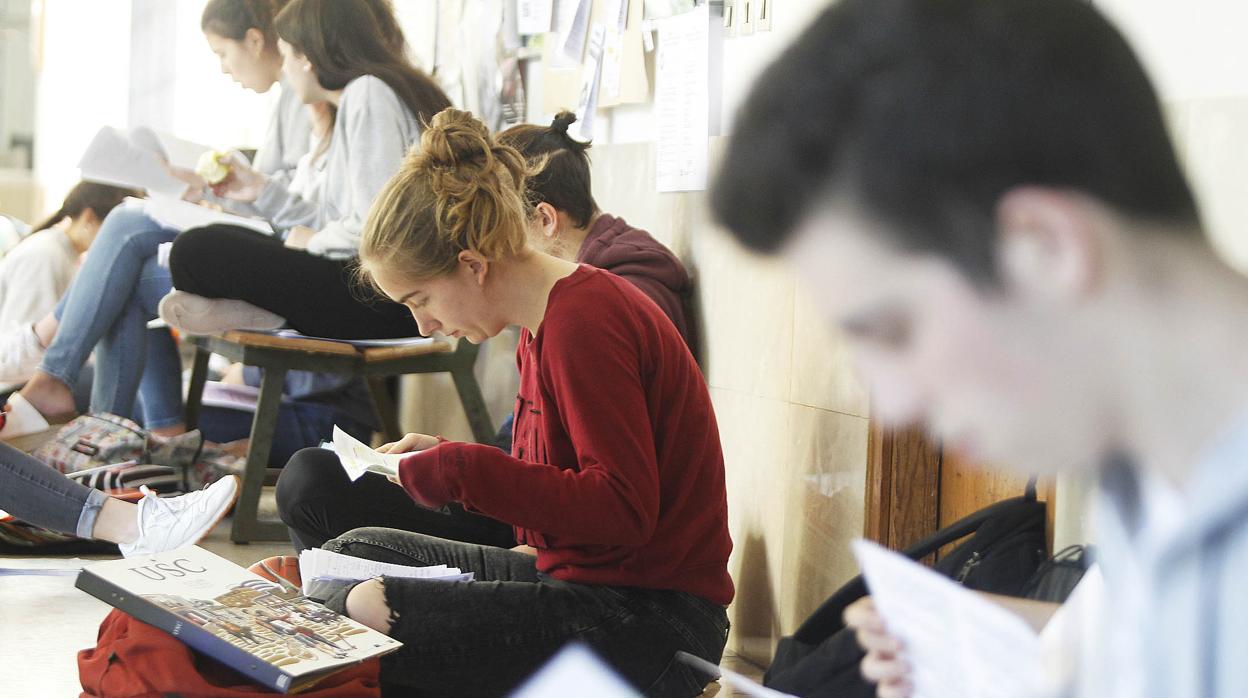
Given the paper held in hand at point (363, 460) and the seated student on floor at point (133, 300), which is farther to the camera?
the seated student on floor at point (133, 300)

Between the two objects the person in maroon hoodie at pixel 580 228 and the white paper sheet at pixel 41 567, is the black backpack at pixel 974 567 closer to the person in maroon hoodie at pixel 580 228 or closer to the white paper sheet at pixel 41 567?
the person in maroon hoodie at pixel 580 228

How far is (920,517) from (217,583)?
92 cm

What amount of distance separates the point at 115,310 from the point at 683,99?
1.59m

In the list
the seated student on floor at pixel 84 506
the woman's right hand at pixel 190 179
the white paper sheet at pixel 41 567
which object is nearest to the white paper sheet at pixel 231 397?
the woman's right hand at pixel 190 179

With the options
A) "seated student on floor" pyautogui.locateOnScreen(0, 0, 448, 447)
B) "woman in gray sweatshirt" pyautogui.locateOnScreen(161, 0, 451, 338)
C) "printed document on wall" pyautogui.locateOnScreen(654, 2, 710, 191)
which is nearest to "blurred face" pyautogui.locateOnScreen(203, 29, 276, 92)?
"seated student on floor" pyautogui.locateOnScreen(0, 0, 448, 447)

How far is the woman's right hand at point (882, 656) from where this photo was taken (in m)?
0.89

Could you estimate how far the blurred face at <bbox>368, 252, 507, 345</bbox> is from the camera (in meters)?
1.74

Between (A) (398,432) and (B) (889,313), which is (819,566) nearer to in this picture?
(B) (889,313)

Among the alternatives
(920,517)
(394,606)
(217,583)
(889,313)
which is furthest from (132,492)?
(889,313)

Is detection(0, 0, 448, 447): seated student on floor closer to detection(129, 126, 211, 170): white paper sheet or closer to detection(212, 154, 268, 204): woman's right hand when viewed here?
detection(212, 154, 268, 204): woman's right hand

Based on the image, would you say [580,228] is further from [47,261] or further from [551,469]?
[47,261]

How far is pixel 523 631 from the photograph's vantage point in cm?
162

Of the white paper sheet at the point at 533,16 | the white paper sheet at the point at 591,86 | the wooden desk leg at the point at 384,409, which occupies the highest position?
the white paper sheet at the point at 533,16

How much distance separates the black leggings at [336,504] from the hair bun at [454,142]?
0.56m
